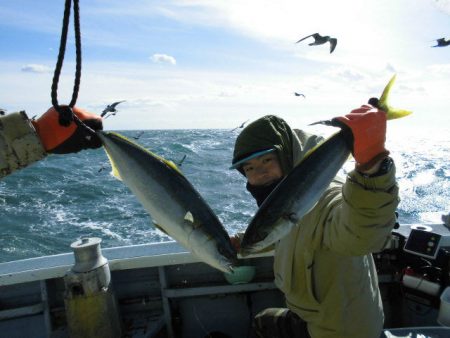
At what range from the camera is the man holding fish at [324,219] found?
2.04 meters

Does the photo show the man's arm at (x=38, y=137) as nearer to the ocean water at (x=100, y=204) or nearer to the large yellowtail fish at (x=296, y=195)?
the large yellowtail fish at (x=296, y=195)

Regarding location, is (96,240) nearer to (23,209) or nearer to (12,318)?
(12,318)

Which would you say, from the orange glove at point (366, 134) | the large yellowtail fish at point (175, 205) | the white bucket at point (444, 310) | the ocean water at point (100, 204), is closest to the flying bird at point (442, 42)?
the white bucket at point (444, 310)

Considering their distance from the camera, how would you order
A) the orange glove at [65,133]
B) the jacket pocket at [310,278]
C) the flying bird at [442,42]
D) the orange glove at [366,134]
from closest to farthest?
1. the orange glove at [366,134]
2. the orange glove at [65,133]
3. the jacket pocket at [310,278]
4. the flying bird at [442,42]

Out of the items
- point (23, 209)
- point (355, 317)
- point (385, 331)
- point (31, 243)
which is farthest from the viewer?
point (23, 209)

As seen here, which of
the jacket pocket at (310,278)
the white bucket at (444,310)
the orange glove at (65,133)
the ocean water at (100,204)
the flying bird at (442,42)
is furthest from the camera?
the ocean water at (100,204)

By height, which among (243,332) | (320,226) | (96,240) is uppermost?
(320,226)

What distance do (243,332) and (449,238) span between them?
273 cm

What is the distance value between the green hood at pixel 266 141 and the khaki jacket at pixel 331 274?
19 cm

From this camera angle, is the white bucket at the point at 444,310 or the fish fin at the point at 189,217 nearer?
the fish fin at the point at 189,217

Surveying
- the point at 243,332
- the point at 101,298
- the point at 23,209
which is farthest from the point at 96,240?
the point at 23,209

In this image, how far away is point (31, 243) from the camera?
14797 mm

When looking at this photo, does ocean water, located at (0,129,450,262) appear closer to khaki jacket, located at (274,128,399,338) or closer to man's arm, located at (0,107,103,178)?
man's arm, located at (0,107,103,178)

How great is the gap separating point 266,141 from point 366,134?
1028 millimetres
